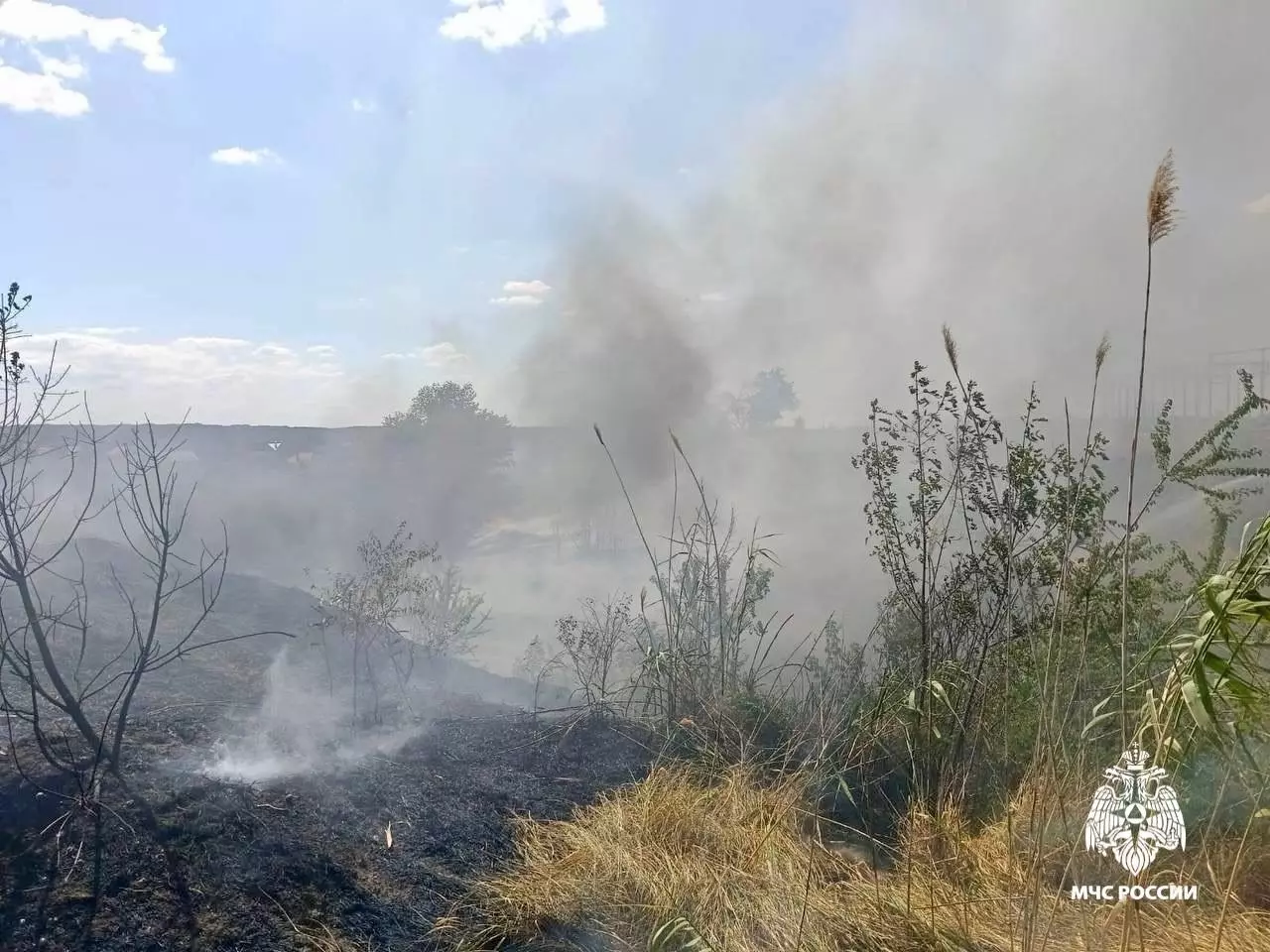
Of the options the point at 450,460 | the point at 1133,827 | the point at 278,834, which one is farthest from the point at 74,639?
the point at 450,460

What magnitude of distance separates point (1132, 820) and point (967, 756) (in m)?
1.49

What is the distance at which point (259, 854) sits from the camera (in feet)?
10.4

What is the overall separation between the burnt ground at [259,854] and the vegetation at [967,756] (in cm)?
26

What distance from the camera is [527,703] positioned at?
984cm

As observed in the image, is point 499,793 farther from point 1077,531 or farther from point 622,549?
point 622,549

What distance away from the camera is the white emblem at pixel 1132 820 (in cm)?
237

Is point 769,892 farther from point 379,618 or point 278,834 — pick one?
point 379,618

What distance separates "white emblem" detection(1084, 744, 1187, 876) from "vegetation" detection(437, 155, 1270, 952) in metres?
0.09

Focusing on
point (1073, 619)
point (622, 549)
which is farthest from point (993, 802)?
point (622, 549)

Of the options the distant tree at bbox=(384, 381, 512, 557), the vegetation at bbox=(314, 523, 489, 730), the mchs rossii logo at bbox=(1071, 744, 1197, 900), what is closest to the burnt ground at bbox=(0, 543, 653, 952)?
the vegetation at bbox=(314, 523, 489, 730)

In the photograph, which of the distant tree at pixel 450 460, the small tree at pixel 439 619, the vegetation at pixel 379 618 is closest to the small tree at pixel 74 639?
the vegetation at pixel 379 618

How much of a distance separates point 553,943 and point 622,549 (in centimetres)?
Result: 2253

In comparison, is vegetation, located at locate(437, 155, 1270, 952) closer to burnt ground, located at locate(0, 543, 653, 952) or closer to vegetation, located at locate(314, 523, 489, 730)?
burnt ground, located at locate(0, 543, 653, 952)

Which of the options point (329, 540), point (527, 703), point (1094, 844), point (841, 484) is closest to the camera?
point (1094, 844)
